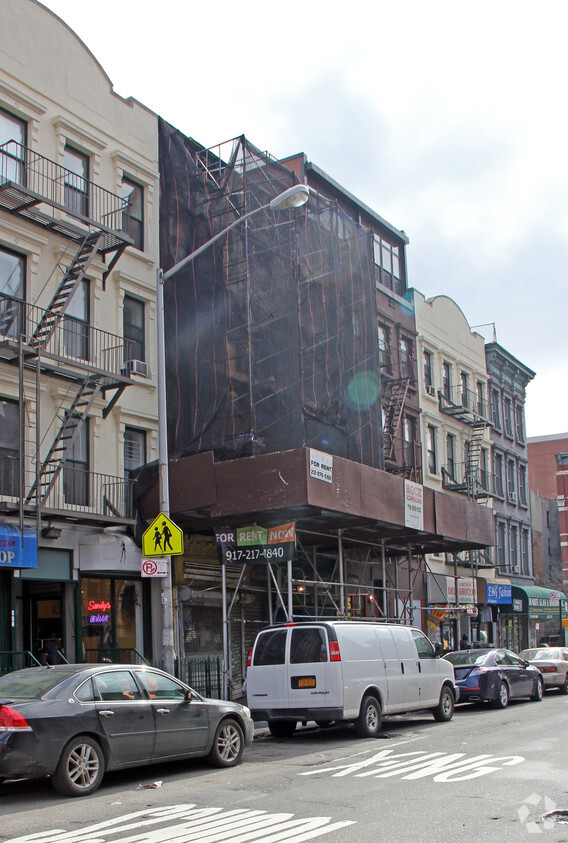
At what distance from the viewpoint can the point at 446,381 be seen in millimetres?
38656

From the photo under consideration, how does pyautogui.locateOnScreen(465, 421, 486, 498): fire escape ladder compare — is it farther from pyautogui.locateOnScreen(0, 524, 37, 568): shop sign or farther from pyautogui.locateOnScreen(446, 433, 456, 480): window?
pyautogui.locateOnScreen(0, 524, 37, 568): shop sign

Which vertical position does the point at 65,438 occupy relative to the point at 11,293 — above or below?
below

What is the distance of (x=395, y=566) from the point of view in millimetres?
28844

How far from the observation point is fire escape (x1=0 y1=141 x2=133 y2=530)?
701 inches

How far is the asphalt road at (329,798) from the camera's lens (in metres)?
7.48

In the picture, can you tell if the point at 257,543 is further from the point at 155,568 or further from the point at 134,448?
the point at 155,568

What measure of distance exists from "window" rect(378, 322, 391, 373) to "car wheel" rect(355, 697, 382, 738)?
61.5 ft

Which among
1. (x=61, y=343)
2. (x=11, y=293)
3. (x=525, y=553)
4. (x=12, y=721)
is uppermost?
(x=11, y=293)

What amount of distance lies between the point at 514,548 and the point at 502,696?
25.2 metres

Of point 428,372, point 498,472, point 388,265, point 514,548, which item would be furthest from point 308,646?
point 514,548

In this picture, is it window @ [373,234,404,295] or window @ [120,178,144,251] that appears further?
window @ [373,234,404,295]

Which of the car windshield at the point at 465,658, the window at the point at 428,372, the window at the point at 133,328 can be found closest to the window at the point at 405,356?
the window at the point at 428,372

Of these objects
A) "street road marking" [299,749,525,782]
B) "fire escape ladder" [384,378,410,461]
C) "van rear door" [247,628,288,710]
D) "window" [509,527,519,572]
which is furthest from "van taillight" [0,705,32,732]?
"window" [509,527,519,572]

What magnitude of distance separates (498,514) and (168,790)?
3432 centimetres
